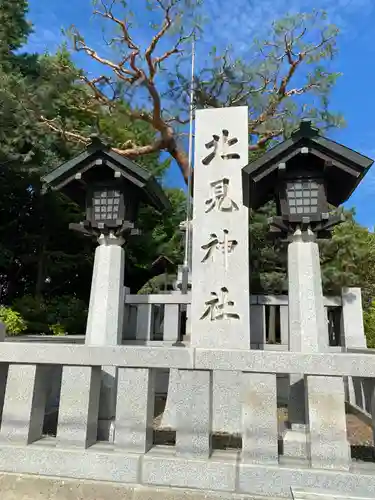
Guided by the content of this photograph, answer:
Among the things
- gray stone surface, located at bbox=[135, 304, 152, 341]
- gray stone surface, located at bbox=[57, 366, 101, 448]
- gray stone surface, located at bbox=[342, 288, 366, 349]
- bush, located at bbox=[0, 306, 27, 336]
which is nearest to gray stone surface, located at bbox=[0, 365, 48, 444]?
gray stone surface, located at bbox=[57, 366, 101, 448]

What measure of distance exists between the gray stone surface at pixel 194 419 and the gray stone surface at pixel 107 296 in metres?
2.98

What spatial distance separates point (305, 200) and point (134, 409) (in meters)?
4.25

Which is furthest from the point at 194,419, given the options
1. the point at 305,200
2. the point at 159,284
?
the point at 159,284

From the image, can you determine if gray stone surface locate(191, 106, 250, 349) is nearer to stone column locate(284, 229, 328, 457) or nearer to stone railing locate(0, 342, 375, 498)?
stone column locate(284, 229, 328, 457)

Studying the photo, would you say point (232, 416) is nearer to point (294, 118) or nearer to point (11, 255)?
point (294, 118)

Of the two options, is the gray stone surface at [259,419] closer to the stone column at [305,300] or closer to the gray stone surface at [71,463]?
the gray stone surface at [71,463]

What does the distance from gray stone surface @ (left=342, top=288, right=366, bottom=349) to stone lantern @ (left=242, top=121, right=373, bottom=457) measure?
8.20 ft

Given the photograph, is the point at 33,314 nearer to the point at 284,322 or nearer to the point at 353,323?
the point at 284,322

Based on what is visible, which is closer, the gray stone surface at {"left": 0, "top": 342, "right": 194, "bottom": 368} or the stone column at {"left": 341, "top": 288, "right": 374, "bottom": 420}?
the gray stone surface at {"left": 0, "top": 342, "right": 194, "bottom": 368}

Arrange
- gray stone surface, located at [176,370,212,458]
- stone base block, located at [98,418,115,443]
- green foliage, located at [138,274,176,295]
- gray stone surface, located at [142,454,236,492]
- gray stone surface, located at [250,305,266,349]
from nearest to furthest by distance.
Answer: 1. gray stone surface, located at [142,454,236,492]
2. gray stone surface, located at [176,370,212,458]
3. stone base block, located at [98,418,115,443]
4. gray stone surface, located at [250,305,266,349]
5. green foliage, located at [138,274,176,295]

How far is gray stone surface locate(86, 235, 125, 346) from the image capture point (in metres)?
5.94

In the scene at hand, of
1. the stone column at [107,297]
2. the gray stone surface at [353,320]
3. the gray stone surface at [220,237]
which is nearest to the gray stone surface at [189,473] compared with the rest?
the gray stone surface at [220,237]

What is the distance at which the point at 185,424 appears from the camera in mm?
3178

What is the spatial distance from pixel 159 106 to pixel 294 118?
559cm
